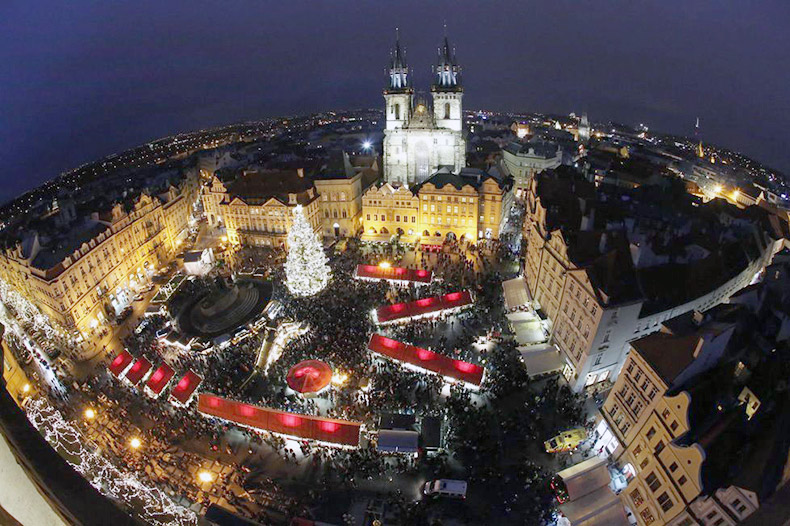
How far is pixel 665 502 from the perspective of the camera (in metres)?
21.0

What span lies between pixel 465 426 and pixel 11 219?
253 feet

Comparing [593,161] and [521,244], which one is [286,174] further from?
[593,161]

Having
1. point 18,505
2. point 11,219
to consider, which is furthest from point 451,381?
point 11,219

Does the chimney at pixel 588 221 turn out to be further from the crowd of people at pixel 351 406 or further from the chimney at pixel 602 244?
the crowd of people at pixel 351 406

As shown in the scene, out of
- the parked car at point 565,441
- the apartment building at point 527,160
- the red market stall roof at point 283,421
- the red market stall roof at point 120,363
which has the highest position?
the apartment building at point 527,160

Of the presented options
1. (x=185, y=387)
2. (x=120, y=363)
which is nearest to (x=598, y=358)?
(x=185, y=387)

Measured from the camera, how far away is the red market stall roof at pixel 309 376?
100ft

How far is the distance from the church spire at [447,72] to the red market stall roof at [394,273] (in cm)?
3115

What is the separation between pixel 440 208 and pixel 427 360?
1044 inches

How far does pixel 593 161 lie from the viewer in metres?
71.6

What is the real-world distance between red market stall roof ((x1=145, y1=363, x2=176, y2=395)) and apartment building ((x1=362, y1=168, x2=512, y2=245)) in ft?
102

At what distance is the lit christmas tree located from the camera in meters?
39.1

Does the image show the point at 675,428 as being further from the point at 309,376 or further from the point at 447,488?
the point at 309,376

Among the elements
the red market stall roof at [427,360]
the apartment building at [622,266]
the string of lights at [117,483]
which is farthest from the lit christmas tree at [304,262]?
the apartment building at [622,266]
